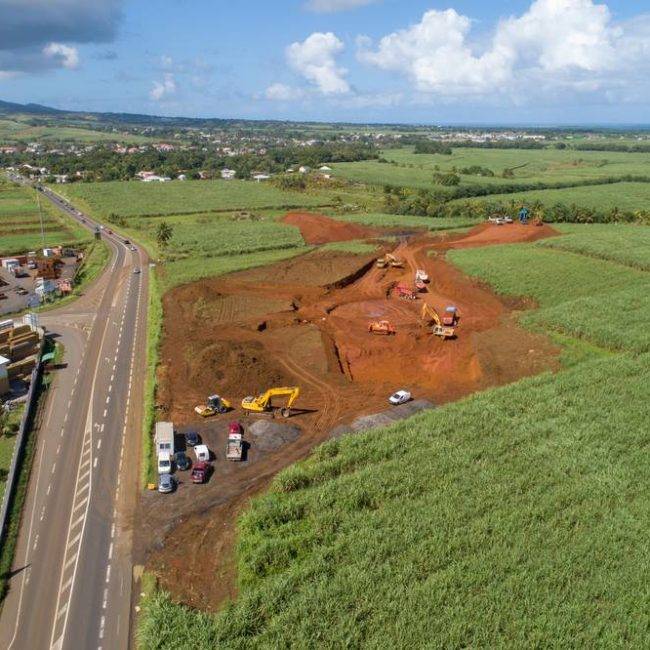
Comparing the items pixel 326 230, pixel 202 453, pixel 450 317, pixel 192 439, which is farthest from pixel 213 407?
pixel 326 230

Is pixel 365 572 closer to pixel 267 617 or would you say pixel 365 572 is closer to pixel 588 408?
pixel 267 617

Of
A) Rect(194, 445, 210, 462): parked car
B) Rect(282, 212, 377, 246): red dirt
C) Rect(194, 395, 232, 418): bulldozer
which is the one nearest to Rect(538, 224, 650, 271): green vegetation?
Rect(282, 212, 377, 246): red dirt

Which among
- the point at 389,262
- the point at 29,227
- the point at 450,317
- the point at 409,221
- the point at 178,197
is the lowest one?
the point at 450,317

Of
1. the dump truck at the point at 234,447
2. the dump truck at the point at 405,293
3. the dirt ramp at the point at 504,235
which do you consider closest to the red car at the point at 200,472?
the dump truck at the point at 234,447

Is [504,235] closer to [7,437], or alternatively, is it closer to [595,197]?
[595,197]

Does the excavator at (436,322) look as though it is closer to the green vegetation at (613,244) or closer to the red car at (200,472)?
the green vegetation at (613,244)

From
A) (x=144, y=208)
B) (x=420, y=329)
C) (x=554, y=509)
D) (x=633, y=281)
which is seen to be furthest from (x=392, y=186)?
(x=554, y=509)

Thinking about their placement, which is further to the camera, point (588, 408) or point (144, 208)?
point (144, 208)

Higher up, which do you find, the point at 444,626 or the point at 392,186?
the point at 392,186
